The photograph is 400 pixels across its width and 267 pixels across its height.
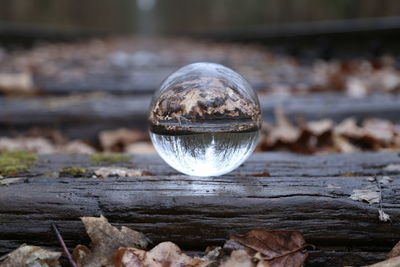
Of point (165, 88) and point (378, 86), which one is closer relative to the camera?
point (165, 88)

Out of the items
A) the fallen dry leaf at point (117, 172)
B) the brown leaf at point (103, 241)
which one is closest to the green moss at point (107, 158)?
the fallen dry leaf at point (117, 172)

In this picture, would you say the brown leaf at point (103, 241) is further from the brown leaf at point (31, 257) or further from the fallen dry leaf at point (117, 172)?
the fallen dry leaf at point (117, 172)

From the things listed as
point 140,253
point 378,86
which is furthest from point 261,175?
point 378,86

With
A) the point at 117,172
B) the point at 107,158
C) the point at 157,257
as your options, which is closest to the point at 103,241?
the point at 157,257

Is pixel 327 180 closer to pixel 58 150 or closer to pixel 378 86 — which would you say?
pixel 58 150

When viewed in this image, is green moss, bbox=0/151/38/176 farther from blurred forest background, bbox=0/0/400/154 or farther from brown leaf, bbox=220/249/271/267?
blurred forest background, bbox=0/0/400/154

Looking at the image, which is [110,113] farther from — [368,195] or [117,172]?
[368,195]
